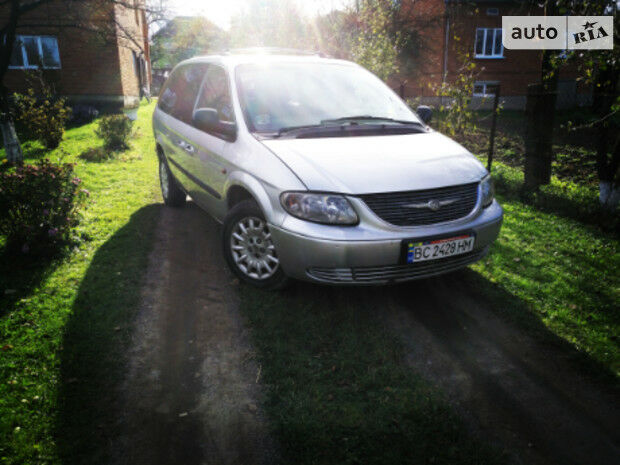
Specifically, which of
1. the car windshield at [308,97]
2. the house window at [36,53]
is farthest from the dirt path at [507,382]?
the house window at [36,53]

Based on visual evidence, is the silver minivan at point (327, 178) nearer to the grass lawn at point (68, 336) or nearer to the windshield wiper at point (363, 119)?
the windshield wiper at point (363, 119)

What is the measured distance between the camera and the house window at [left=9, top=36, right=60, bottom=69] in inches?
700

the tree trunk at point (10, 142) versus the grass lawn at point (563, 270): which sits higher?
the tree trunk at point (10, 142)

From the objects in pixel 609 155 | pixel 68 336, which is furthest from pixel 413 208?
pixel 609 155

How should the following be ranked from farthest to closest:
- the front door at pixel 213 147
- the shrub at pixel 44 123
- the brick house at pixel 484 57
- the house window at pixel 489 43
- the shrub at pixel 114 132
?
the house window at pixel 489 43 → the brick house at pixel 484 57 → the shrub at pixel 44 123 → the shrub at pixel 114 132 → the front door at pixel 213 147

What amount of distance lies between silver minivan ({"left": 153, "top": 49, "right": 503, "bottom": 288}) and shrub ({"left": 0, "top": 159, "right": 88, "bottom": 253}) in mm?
1468

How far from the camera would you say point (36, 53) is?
17.8m

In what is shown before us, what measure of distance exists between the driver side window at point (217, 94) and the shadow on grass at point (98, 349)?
176 centimetres

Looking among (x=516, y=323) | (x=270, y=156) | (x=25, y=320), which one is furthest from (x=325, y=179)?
(x=25, y=320)

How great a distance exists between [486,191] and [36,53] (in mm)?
19748

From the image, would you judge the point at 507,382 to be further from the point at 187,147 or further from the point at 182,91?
the point at 182,91

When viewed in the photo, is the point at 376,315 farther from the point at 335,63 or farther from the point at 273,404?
the point at 335,63

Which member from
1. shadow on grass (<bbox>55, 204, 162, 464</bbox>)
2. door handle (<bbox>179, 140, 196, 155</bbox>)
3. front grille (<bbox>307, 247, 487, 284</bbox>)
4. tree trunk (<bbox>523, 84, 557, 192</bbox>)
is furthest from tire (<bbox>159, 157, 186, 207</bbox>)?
tree trunk (<bbox>523, 84, 557, 192</bbox>)

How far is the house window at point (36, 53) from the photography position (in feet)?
58.3
